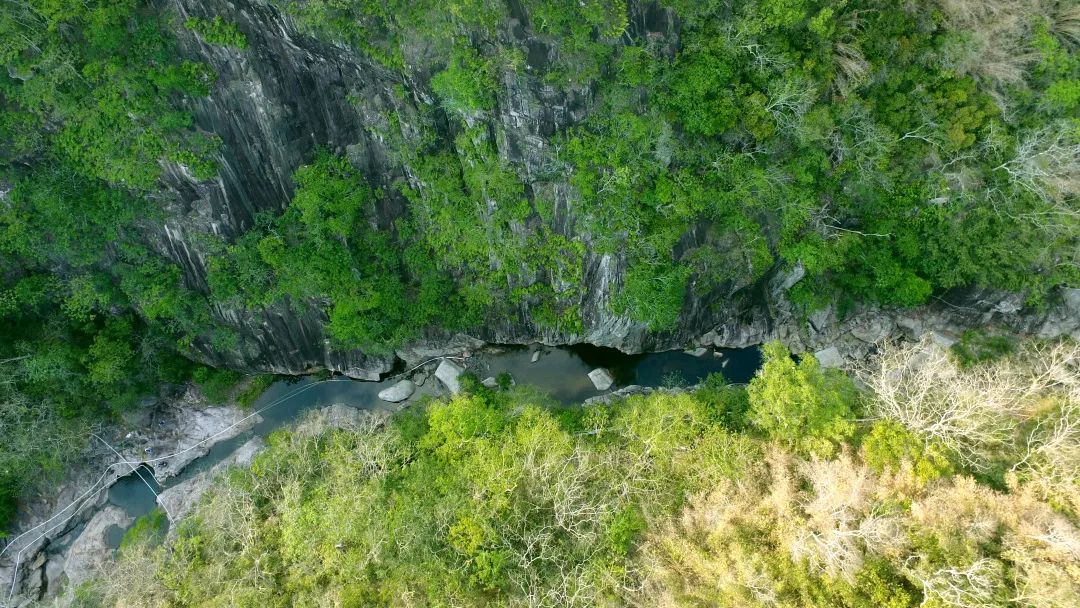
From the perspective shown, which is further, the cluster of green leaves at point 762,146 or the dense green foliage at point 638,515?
the cluster of green leaves at point 762,146

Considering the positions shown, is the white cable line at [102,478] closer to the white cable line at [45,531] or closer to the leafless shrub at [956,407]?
the white cable line at [45,531]

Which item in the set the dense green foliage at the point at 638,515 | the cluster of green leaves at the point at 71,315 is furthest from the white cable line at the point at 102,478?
the dense green foliage at the point at 638,515

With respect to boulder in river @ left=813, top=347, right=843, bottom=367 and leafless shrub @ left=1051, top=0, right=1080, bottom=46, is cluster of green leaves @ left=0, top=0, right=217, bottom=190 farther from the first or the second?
leafless shrub @ left=1051, top=0, right=1080, bottom=46

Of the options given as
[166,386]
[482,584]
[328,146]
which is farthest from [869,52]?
[166,386]

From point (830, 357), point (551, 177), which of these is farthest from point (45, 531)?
point (830, 357)

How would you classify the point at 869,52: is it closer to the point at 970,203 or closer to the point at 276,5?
the point at 970,203

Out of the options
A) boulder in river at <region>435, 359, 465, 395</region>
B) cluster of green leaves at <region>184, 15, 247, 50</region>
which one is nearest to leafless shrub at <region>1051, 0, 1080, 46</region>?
boulder in river at <region>435, 359, 465, 395</region>
